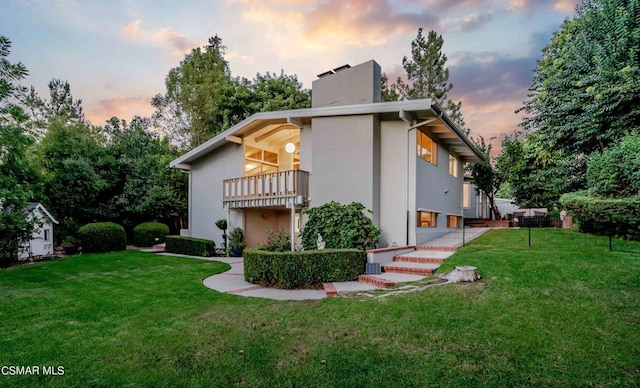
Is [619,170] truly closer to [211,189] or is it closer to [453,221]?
[453,221]

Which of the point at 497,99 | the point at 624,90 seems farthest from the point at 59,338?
the point at 497,99

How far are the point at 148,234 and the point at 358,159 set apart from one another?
44.9ft

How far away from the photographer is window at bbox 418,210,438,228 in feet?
37.5

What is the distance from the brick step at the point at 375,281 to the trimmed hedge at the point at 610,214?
606 cm

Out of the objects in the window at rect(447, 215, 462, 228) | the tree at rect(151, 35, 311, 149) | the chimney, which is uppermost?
the tree at rect(151, 35, 311, 149)

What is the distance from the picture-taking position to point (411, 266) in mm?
8531

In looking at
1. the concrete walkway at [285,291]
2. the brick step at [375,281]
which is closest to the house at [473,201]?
the brick step at [375,281]

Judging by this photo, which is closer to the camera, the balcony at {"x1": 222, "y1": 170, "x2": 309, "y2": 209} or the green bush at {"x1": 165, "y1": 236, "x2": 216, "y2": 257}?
the balcony at {"x1": 222, "y1": 170, "x2": 309, "y2": 209}

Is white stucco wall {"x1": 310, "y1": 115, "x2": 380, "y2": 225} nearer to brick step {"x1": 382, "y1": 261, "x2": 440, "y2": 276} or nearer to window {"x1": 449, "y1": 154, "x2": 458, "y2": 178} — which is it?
brick step {"x1": 382, "y1": 261, "x2": 440, "y2": 276}

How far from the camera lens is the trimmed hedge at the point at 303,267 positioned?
7828 millimetres

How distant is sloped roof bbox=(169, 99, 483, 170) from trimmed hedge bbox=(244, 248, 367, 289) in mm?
4911

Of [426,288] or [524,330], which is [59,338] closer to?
[426,288]

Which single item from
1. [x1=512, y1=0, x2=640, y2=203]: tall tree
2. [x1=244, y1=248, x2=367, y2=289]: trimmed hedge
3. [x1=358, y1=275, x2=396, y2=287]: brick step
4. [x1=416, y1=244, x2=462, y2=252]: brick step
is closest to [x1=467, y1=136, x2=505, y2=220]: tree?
[x1=512, y1=0, x2=640, y2=203]: tall tree

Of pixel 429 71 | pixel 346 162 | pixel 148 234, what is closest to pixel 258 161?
pixel 346 162
